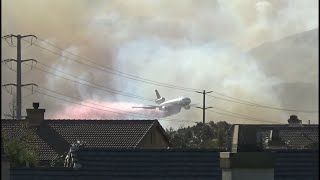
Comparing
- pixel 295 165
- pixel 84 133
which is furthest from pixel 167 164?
pixel 84 133

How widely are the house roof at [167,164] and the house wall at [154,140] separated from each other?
27872 mm

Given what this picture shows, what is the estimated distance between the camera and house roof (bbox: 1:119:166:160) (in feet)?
189

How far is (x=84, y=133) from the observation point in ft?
199

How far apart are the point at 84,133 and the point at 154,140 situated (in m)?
5.60

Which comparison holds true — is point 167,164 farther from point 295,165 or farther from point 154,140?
point 154,140

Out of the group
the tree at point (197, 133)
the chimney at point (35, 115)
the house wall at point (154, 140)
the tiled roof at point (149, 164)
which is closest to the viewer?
the tiled roof at point (149, 164)

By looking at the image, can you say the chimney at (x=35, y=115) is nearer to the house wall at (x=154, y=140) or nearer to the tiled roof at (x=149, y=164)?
the house wall at (x=154, y=140)

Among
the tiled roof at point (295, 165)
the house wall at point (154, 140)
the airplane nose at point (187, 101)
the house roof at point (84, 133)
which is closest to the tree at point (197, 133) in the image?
the airplane nose at point (187, 101)

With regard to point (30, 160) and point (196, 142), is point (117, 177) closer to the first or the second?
point (30, 160)

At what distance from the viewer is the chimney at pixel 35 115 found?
6275 centimetres

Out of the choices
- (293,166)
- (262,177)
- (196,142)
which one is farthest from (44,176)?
(196,142)

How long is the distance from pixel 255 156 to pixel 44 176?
13313 mm

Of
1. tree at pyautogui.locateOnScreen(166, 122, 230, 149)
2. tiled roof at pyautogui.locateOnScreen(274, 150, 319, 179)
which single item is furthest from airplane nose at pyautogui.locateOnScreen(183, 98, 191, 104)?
tiled roof at pyautogui.locateOnScreen(274, 150, 319, 179)

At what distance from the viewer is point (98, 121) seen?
6316cm
